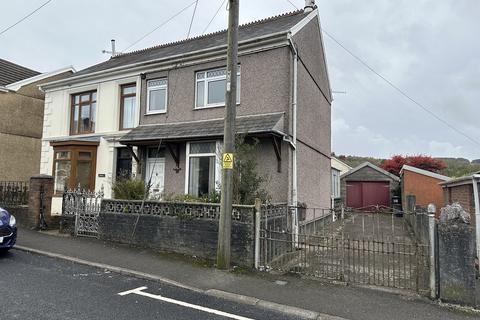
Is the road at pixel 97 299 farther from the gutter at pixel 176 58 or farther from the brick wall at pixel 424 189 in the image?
the brick wall at pixel 424 189

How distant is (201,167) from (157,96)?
12.2ft

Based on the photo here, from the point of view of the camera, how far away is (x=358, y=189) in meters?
26.7

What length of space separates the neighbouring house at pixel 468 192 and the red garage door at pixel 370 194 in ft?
48.3

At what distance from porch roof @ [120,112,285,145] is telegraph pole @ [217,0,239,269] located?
92.7 inches

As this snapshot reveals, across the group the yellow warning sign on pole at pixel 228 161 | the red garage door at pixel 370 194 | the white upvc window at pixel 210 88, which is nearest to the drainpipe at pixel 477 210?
the yellow warning sign on pole at pixel 228 161

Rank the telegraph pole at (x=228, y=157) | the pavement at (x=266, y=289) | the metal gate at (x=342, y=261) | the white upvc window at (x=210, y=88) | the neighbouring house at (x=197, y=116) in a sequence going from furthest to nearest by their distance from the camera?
1. the white upvc window at (x=210, y=88)
2. the neighbouring house at (x=197, y=116)
3. the telegraph pole at (x=228, y=157)
4. the metal gate at (x=342, y=261)
5. the pavement at (x=266, y=289)

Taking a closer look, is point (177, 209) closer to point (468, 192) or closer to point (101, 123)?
point (468, 192)

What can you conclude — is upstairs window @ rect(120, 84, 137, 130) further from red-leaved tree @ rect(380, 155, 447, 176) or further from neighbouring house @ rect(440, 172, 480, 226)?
red-leaved tree @ rect(380, 155, 447, 176)

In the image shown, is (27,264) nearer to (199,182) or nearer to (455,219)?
(199,182)

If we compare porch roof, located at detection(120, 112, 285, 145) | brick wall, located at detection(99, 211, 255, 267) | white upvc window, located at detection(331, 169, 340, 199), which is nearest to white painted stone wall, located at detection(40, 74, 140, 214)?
porch roof, located at detection(120, 112, 285, 145)

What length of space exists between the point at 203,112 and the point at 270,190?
3.77m

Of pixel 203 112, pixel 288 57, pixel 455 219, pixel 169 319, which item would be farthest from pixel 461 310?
pixel 203 112

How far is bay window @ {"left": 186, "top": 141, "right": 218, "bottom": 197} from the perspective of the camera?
11664mm

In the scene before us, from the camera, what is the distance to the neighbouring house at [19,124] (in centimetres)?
1752
